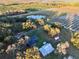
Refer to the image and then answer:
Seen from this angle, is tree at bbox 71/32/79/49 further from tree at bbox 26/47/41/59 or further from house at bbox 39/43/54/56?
tree at bbox 26/47/41/59

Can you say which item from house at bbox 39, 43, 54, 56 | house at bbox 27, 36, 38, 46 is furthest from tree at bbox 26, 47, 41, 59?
house at bbox 27, 36, 38, 46

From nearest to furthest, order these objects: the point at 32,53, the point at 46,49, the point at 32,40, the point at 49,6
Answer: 1. the point at 32,53
2. the point at 46,49
3. the point at 32,40
4. the point at 49,6

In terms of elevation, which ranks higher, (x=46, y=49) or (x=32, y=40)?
(x=32, y=40)

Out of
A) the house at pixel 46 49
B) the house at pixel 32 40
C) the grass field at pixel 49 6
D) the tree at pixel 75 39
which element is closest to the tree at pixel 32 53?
the house at pixel 46 49

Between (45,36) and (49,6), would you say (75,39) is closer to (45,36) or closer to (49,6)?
(45,36)

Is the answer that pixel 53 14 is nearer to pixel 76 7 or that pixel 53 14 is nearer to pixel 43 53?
pixel 76 7

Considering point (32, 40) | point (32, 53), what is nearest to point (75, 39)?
point (32, 40)

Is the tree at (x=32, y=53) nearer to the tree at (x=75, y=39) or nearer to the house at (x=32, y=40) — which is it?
the house at (x=32, y=40)

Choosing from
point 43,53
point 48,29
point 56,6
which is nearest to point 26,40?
point 43,53

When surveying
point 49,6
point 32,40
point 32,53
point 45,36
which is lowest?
point 49,6
